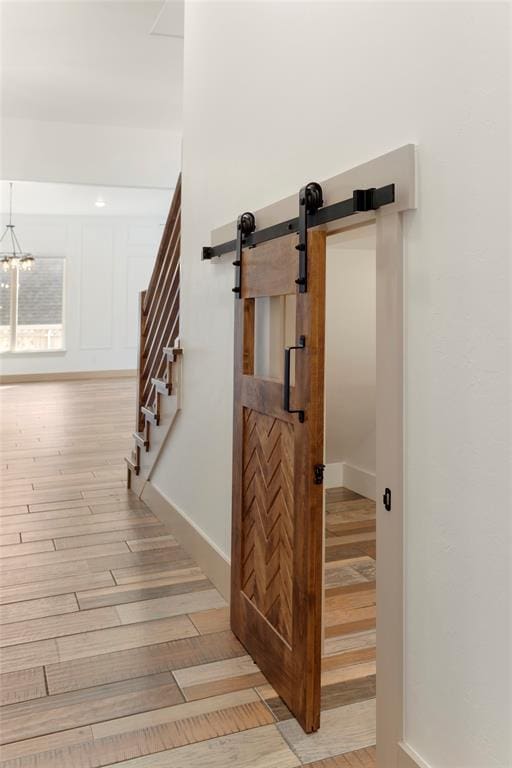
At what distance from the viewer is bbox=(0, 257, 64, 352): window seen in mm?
12312

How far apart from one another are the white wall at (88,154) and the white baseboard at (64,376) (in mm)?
6146

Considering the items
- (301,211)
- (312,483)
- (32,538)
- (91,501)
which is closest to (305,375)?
(312,483)

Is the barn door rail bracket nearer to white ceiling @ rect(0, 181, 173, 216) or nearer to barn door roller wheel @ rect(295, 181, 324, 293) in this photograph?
barn door roller wheel @ rect(295, 181, 324, 293)

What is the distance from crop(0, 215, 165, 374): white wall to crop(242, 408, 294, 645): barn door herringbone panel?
35.5 ft

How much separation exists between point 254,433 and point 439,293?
114 cm

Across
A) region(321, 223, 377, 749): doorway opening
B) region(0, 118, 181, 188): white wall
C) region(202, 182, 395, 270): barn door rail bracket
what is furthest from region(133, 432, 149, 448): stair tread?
region(0, 118, 181, 188): white wall

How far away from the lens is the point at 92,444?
22.8 ft

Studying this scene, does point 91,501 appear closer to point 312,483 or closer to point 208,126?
point 208,126

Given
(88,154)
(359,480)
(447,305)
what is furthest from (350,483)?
(88,154)

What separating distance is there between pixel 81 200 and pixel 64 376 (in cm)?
358

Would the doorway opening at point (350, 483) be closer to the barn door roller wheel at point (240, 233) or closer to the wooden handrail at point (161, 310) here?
the barn door roller wheel at point (240, 233)

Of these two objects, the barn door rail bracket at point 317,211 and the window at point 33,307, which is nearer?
the barn door rail bracket at point 317,211

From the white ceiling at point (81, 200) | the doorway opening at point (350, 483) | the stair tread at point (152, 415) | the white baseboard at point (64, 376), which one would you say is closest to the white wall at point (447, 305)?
the doorway opening at point (350, 483)

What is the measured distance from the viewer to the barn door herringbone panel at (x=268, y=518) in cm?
227
